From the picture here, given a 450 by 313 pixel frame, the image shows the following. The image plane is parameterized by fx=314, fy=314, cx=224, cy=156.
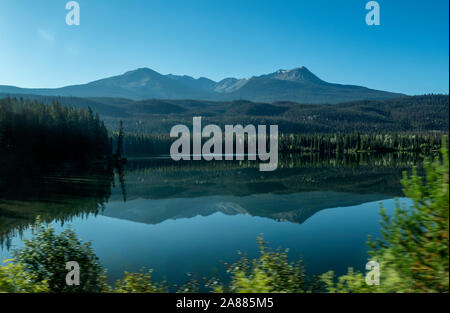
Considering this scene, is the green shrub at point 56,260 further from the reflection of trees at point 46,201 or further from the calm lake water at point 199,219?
the reflection of trees at point 46,201

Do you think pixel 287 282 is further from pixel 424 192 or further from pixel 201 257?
pixel 201 257

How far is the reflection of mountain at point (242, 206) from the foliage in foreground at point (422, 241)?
26.2 m

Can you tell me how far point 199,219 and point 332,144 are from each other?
475 ft

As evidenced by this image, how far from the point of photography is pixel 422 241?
5520mm

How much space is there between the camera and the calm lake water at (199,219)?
2066 cm

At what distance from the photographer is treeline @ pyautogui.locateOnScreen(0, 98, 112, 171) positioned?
6662cm

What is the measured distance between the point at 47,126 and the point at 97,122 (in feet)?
84.8

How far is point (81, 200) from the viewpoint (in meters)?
42.8

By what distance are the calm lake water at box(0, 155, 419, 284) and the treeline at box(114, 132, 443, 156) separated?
9387 centimetres

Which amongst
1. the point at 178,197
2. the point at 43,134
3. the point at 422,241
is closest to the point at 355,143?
Answer: the point at 178,197

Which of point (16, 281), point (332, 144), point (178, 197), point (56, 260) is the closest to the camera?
point (16, 281)
